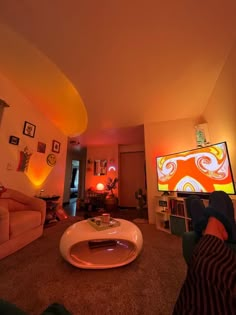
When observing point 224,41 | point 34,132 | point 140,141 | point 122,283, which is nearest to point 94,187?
point 140,141

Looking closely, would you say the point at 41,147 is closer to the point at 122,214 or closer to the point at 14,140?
the point at 14,140

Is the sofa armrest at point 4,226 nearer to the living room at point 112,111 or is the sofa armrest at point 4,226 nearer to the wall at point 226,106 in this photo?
the living room at point 112,111

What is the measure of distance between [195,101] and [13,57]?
288cm

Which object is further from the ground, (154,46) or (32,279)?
(154,46)

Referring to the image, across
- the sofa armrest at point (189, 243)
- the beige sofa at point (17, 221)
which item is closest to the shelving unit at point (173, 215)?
the sofa armrest at point (189, 243)

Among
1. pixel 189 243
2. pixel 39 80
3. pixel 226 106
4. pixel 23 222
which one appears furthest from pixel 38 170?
pixel 226 106

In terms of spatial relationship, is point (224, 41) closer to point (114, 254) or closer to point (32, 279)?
point (114, 254)

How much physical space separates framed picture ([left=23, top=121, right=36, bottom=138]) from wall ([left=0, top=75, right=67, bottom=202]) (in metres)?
0.06

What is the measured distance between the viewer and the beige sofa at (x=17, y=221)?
4.31ft

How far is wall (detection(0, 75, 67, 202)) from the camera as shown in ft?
6.55

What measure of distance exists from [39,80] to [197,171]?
2.94 m

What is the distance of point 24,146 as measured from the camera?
2.31m

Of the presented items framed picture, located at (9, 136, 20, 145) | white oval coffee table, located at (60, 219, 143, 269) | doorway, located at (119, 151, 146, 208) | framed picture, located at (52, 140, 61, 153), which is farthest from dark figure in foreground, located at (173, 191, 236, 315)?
doorway, located at (119, 151, 146, 208)

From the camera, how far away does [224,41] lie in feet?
4.25
